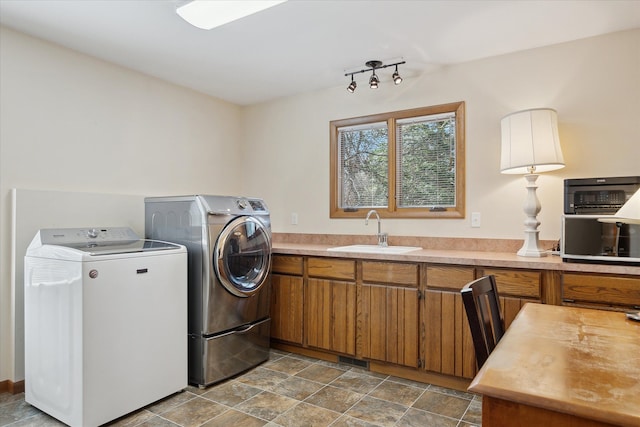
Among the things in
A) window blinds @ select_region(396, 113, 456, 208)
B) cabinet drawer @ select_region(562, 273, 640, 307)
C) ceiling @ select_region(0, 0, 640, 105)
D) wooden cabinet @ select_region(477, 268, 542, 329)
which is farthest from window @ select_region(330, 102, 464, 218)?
cabinet drawer @ select_region(562, 273, 640, 307)

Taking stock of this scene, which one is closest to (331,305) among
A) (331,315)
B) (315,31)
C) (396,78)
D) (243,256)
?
(331,315)

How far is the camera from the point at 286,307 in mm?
3354

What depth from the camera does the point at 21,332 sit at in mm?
2613

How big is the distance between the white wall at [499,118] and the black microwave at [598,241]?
56 cm

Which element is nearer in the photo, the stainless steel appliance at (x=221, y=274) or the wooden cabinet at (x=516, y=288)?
the wooden cabinet at (x=516, y=288)

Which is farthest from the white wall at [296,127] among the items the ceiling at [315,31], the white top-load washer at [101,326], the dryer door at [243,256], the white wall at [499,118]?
the dryer door at [243,256]

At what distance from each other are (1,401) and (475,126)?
3.74m

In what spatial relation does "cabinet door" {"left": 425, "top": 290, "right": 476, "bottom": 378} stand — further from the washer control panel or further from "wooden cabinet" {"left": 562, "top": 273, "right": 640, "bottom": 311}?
the washer control panel

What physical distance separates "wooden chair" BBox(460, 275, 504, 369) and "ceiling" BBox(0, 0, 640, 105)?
169 cm

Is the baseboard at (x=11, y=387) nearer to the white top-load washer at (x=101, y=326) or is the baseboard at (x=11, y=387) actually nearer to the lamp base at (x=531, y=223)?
the white top-load washer at (x=101, y=326)

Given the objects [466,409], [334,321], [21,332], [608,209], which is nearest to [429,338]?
[466,409]

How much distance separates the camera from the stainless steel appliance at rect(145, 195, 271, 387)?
2713 millimetres

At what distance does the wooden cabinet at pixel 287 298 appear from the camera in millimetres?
3287

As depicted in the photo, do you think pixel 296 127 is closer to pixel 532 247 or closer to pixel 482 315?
pixel 532 247
